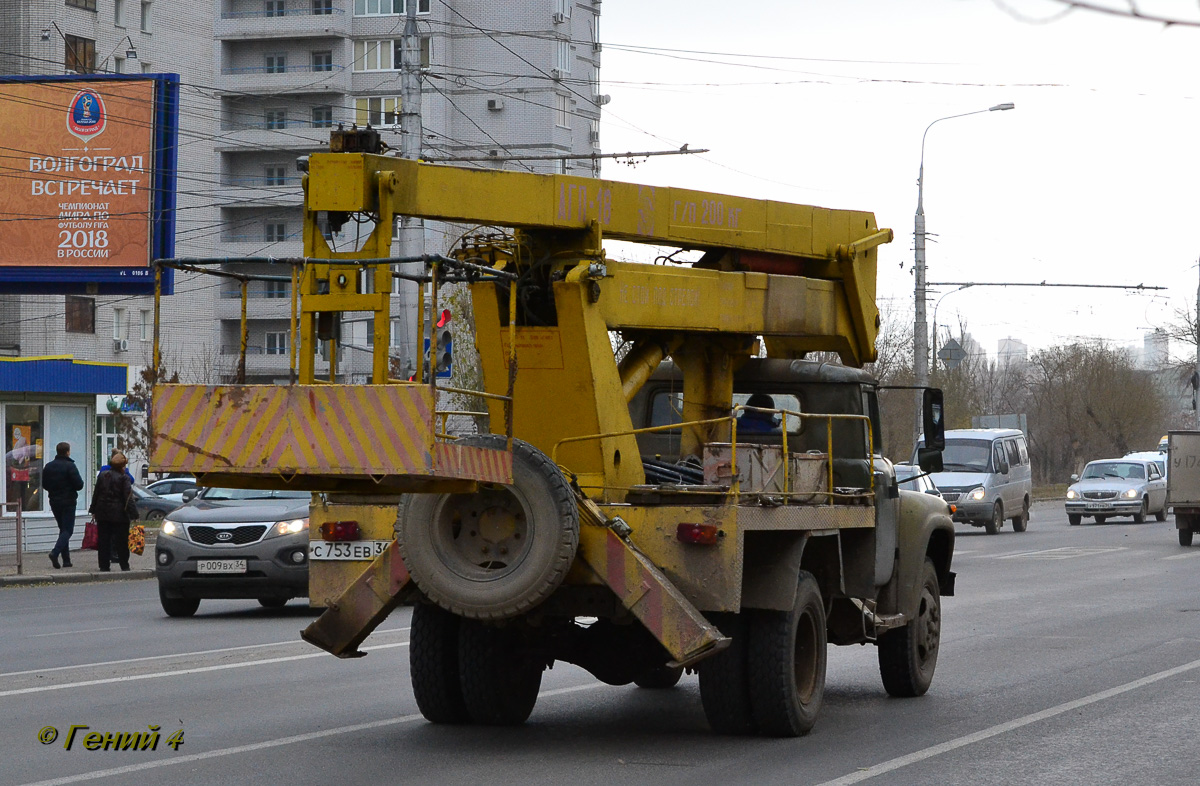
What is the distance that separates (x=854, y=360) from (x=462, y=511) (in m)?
3.82

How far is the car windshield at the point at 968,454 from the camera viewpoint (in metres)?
36.7

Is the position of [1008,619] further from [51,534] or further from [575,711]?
[51,534]

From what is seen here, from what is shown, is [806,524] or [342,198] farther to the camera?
[806,524]

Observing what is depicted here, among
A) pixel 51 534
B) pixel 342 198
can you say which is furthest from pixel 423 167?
pixel 51 534

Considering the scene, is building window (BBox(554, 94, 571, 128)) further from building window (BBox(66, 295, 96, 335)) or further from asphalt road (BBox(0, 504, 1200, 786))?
asphalt road (BBox(0, 504, 1200, 786))

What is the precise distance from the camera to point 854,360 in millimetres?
11258

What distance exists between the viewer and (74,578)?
23.7 m

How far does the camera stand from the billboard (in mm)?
28953

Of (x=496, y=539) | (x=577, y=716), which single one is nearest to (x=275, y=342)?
(x=577, y=716)

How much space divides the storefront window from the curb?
9069 millimetres

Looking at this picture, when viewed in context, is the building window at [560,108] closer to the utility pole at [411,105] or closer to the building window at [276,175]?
the building window at [276,175]

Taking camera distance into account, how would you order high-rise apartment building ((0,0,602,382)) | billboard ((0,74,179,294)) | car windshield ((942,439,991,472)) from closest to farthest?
1. billboard ((0,74,179,294))
2. car windshield ((942,439,991,472))
3. high-rise apartment building ((0,0,602,382))

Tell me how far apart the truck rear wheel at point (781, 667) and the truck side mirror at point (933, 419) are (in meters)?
2.16

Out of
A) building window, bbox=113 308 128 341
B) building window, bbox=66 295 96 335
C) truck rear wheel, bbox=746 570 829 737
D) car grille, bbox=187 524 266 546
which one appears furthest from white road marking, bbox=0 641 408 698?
building window, bbox=113 308 128 341
